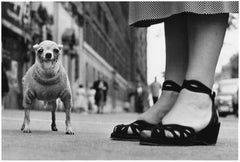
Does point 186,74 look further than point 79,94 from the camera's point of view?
No

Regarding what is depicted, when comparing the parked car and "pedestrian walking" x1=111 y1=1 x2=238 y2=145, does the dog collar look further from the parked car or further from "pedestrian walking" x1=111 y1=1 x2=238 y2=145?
the parked car

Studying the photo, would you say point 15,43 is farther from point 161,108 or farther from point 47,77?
point 161,108

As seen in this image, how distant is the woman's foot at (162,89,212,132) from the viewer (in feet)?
8.45

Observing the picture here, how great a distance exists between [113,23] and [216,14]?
146ft

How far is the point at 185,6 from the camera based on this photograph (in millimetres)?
2693

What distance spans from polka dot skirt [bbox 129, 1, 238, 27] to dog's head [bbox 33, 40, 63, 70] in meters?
0.71

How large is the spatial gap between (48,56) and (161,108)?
104 cm

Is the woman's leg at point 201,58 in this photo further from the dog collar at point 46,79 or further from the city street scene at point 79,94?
the dog collar at point 46,79

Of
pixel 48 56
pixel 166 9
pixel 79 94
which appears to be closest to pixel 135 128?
pixel 166 9

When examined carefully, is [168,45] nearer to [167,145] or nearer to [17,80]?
[167,145]

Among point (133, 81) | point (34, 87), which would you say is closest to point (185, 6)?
point (34, 87)

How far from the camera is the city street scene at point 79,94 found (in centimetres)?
223

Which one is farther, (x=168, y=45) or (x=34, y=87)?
(x=34, y=87)

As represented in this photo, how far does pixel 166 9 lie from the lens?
283cm
